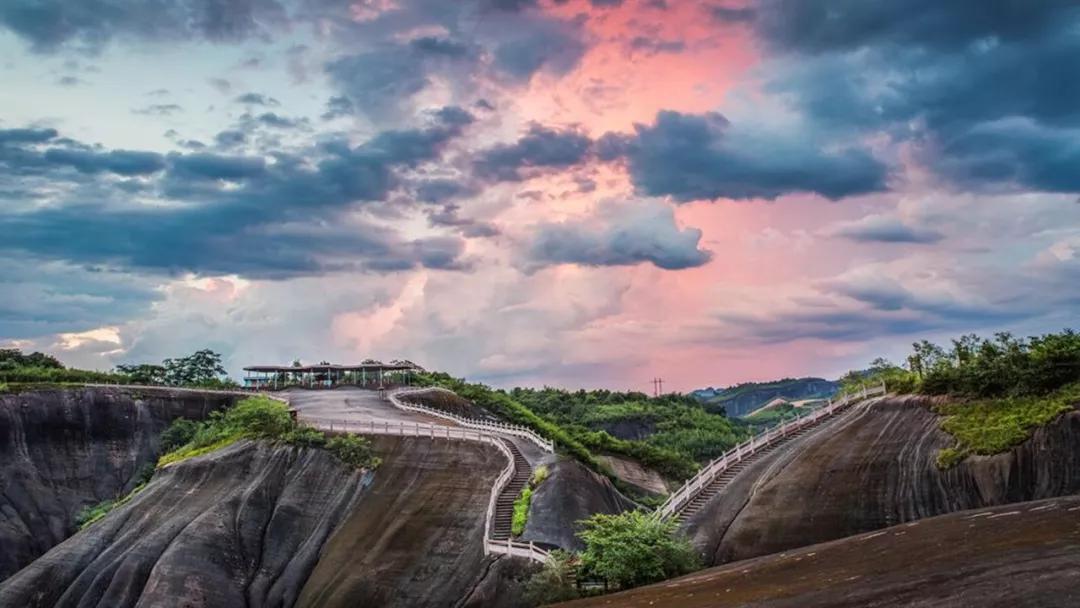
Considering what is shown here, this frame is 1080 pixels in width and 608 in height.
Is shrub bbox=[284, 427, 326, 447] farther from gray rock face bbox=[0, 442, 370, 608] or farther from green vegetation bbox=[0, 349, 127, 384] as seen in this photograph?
green vegetation bbox=[0, 349, 127, 384]

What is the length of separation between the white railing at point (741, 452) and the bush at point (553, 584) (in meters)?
5.99

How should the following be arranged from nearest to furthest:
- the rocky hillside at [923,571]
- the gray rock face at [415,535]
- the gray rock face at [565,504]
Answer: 1. the rocky hillside at [923,571]
2. the gray rock face at [415,535]
3. the gray rock face at [565,504]

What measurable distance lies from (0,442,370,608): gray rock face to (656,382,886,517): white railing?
19.4 metres

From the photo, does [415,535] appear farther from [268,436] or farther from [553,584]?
[268,436]

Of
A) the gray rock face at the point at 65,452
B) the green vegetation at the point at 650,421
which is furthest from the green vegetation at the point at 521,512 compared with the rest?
the gray rock face at the point at 65,452

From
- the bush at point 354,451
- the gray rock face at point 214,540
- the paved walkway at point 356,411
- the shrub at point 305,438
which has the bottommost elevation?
the gray rock face at point 214,540

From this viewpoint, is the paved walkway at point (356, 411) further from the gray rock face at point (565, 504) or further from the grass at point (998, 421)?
the grass at point (998, 421)

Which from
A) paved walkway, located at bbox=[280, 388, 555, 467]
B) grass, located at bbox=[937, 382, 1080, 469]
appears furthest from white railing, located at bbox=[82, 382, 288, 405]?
grass, located at bbox=[937, 382, 1080, 469]

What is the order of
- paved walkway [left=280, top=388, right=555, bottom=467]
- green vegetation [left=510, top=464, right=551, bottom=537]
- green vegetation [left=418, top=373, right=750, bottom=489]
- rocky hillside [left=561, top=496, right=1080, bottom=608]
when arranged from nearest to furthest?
rocky hillside [left=561, top=496, right=1080, bottom=608] < green vegetation [left=510, top=464, right=551, bottom=537] < paved walkway [left=280, top=388, right=555, bottom=467] < green vegetation [left=418, top=373, right=750, bottom=489]

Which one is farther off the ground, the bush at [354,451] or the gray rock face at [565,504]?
the bush at [354,451]

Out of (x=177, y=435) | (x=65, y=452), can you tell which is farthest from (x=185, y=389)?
(x=65, y=452)

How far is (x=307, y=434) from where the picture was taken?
57.7 metres

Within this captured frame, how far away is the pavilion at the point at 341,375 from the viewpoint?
104688 millimetres

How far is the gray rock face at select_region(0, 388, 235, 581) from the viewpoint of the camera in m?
70.5
